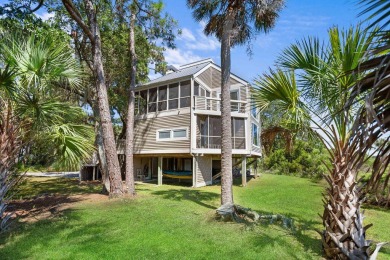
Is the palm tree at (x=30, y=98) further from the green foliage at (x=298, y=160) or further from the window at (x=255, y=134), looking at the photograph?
the green foliage at (x=298, y=160)

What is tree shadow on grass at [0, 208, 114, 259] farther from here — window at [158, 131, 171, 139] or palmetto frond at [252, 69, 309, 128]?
window at [158, 131, 171, 139]

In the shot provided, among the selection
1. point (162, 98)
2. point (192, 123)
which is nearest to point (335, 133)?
point (192, 123)

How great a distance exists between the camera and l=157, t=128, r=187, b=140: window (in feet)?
62.2

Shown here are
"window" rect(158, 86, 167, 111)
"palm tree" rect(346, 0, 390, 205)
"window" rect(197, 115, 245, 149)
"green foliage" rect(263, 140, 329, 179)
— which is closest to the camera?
"palm tree" rect(346, 0, 390, 205)

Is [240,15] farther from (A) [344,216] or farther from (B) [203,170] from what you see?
(B) [203,170]

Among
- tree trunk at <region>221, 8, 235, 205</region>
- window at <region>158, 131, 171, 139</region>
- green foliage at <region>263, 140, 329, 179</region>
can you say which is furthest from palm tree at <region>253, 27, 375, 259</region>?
green foliage at <region>263, 140, 329, 179</region>

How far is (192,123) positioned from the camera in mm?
18453

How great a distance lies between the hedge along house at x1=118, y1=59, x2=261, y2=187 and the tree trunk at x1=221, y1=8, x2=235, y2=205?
8.02 m

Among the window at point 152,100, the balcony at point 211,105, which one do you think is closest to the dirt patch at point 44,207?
the balcony at point 211,105

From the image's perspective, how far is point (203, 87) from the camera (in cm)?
2075

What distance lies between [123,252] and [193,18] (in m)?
8.99

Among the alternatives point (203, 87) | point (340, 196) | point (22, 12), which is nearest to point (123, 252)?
point (340, 196)

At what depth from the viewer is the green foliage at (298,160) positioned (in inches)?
993

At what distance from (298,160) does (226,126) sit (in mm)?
19303
